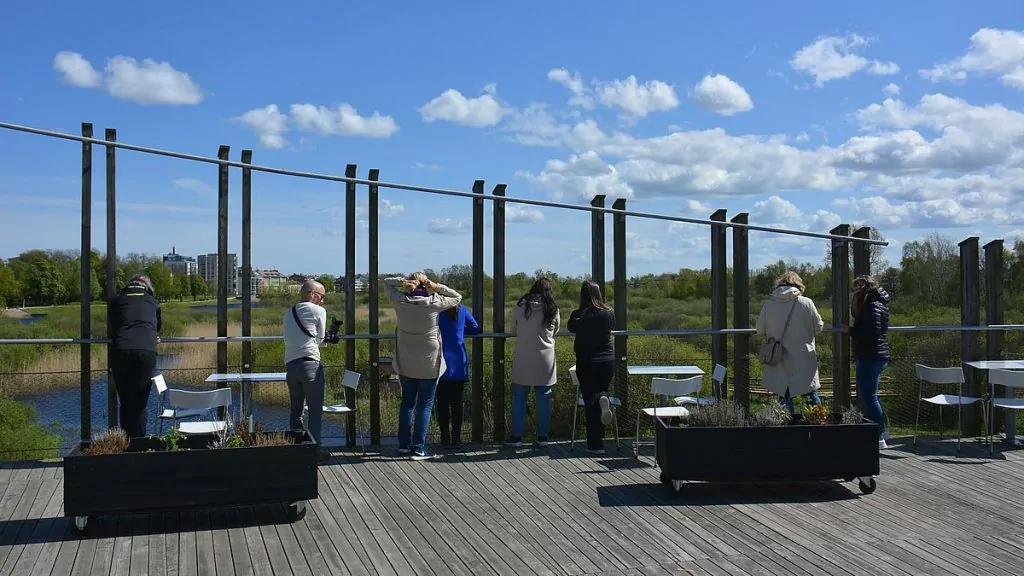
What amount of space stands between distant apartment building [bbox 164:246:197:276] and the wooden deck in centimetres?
205

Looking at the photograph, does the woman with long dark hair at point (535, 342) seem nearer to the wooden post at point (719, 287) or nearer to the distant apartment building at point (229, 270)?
the wooden post at point (719, 287)

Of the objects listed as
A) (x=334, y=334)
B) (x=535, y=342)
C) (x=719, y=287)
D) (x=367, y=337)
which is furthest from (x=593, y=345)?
(x=334, y=334)

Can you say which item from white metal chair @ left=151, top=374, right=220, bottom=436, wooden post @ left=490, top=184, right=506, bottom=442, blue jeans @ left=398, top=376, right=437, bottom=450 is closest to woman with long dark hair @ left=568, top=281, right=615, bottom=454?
wooden post @ left=490, top=184, right=506, bottom=442

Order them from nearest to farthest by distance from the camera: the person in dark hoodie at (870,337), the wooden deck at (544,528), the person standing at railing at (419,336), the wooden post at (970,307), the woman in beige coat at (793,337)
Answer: the wooden deck at (544,528)
the person standing at railing at (419,336)
the woman in beige coat at (793,337)
the person in dark hoodie at (870,337)
the wooden post at (970,307)

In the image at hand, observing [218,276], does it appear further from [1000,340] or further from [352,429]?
[1000,340]

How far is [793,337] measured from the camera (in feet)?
23.1

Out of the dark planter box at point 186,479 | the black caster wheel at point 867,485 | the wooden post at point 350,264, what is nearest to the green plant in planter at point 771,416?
the black caster wheel at point 867,485

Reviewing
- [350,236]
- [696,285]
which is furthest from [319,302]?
[696,285]

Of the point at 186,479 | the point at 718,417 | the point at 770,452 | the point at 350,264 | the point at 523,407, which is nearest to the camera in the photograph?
the point at 186,479

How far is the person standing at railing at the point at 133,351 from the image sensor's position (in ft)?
21.0

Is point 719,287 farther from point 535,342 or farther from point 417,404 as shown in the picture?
point 417,404

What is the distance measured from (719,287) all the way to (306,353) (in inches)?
150

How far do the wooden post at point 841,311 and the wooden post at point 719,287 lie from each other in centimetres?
104

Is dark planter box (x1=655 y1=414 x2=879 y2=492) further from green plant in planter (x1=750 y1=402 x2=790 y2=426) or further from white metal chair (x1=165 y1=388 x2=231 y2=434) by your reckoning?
white metal chair (x1=165 y1=388 x2=231 y2=434)
